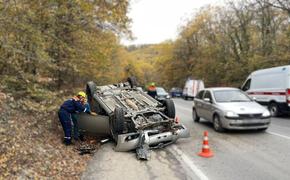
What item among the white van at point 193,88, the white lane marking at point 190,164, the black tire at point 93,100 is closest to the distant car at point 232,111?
the white lane marking at point 190,164

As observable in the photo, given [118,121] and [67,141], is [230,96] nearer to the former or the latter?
[118,121]

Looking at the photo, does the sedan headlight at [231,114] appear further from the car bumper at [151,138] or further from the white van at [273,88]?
the white van at [273,88]

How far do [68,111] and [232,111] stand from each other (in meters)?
5.37

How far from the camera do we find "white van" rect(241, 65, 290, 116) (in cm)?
1516

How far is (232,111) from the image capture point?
10836mm

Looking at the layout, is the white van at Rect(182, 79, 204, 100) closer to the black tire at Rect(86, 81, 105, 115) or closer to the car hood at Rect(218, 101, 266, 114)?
the car hood at Rect(218, 101, 266, 114)

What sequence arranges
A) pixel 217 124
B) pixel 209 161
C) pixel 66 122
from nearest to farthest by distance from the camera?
pixel 209 161 < pixel 66 122 < pixel 217 124

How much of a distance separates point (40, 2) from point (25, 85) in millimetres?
3550

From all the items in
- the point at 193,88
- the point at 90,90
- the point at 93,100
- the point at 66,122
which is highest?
the point at 90,90

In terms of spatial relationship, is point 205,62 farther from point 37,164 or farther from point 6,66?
point 37,164

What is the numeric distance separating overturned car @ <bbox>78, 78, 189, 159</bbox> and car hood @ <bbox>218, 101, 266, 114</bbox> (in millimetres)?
2084

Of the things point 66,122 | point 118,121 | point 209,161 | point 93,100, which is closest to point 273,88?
point 93,100

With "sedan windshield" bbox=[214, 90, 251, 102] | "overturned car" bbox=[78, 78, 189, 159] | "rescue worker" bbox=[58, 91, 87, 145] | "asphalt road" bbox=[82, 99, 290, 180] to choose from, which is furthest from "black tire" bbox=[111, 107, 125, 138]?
"sedan windshield" bbox=[214, 90, 251, 102]

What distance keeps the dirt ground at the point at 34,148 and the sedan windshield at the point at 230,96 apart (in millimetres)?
5110
